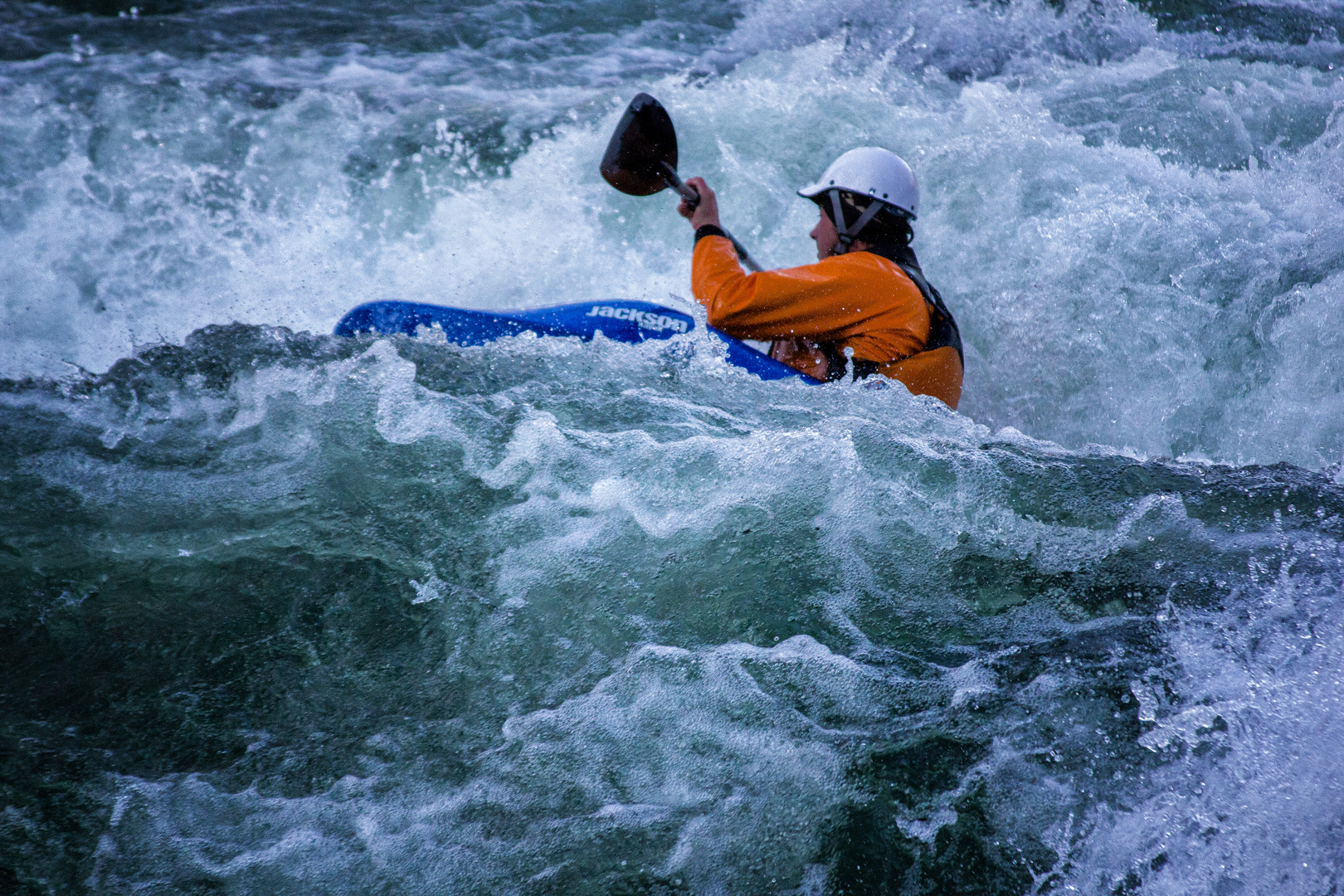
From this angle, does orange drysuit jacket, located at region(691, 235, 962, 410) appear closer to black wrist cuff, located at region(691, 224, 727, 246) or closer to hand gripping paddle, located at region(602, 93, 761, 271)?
black wrist cuff, located at region(691, 224, 727, 246)

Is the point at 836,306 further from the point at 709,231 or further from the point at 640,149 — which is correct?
the point at 640,149

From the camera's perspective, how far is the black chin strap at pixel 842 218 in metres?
3.20

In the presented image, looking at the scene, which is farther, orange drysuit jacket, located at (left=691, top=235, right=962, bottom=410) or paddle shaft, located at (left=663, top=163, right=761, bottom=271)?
paddle shaft, located at (left=663, top=163, right=761, bottom=271)

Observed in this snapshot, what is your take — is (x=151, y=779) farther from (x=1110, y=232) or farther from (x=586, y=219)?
(x=1110, y=232)

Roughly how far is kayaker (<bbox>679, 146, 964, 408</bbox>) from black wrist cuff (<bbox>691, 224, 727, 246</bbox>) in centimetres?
2

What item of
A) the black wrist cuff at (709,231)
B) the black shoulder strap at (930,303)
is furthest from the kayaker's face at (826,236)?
the black wrist cuff at (709,231)

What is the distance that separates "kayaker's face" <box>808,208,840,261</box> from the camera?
129 inches

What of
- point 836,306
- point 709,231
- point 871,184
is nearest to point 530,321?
point 709,231

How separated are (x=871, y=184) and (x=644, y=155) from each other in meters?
0.91

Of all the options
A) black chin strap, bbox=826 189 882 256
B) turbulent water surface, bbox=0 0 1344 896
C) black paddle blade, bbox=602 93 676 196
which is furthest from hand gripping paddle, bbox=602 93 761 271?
turbulent water surface, bbox=0 0 1344 896

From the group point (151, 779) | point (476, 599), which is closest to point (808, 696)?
point (476, 599)

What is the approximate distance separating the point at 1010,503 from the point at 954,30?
446cm

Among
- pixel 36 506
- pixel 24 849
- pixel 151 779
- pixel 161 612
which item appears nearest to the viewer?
pixel 24 849

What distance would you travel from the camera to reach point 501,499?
8.04 feet
